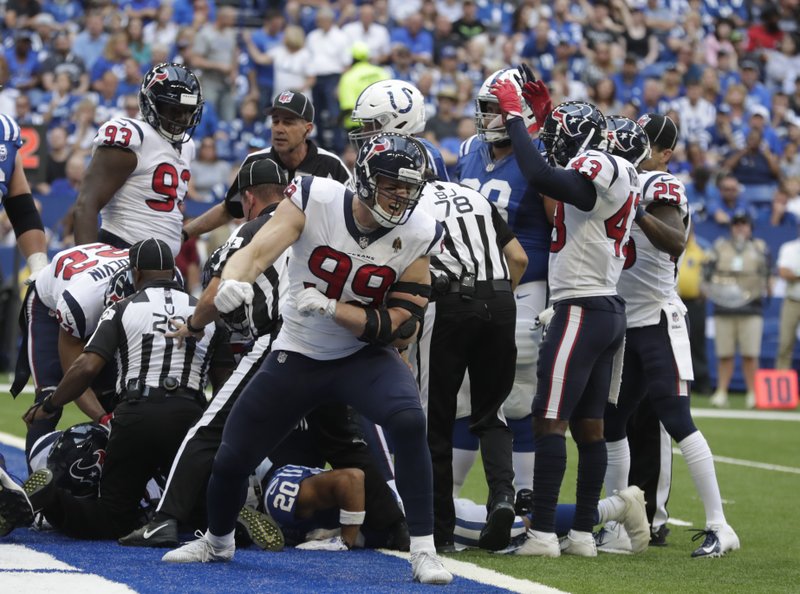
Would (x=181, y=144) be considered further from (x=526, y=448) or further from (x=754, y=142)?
(x=754, y=142)

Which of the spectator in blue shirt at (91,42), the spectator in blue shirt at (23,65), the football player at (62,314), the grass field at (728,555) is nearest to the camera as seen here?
the grass field at (728,555)

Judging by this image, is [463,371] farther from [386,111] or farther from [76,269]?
[76,269]

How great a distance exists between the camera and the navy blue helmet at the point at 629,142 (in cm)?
594

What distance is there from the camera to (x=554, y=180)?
217 inches

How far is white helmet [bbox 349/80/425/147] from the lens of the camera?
6.25 m

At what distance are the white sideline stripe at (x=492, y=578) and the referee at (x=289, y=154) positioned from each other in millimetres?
2206

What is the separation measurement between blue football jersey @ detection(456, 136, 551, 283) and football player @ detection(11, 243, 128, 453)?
171 centimetres

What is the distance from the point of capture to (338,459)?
19.5 feet

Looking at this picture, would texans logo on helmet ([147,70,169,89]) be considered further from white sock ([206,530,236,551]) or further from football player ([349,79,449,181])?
white sock ([206,530,236,551])

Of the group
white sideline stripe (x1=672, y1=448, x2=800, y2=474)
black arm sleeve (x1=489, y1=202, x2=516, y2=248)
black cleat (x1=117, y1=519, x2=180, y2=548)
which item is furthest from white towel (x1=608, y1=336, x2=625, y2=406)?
white sideline stripe (x1=672, y1=448, x2=800, y2=474)

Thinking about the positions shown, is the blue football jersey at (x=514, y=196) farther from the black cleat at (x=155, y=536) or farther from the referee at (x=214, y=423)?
the black cleat at (x=155, y=536)

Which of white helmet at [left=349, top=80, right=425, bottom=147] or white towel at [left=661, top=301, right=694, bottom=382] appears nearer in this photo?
white towel at [left=661, top=301, right=694, bottom=382]

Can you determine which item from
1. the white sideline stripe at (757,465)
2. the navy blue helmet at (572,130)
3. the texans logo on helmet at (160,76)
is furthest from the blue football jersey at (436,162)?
the white sideline stripe at (757,465)

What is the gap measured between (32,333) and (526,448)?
8.11 ft
